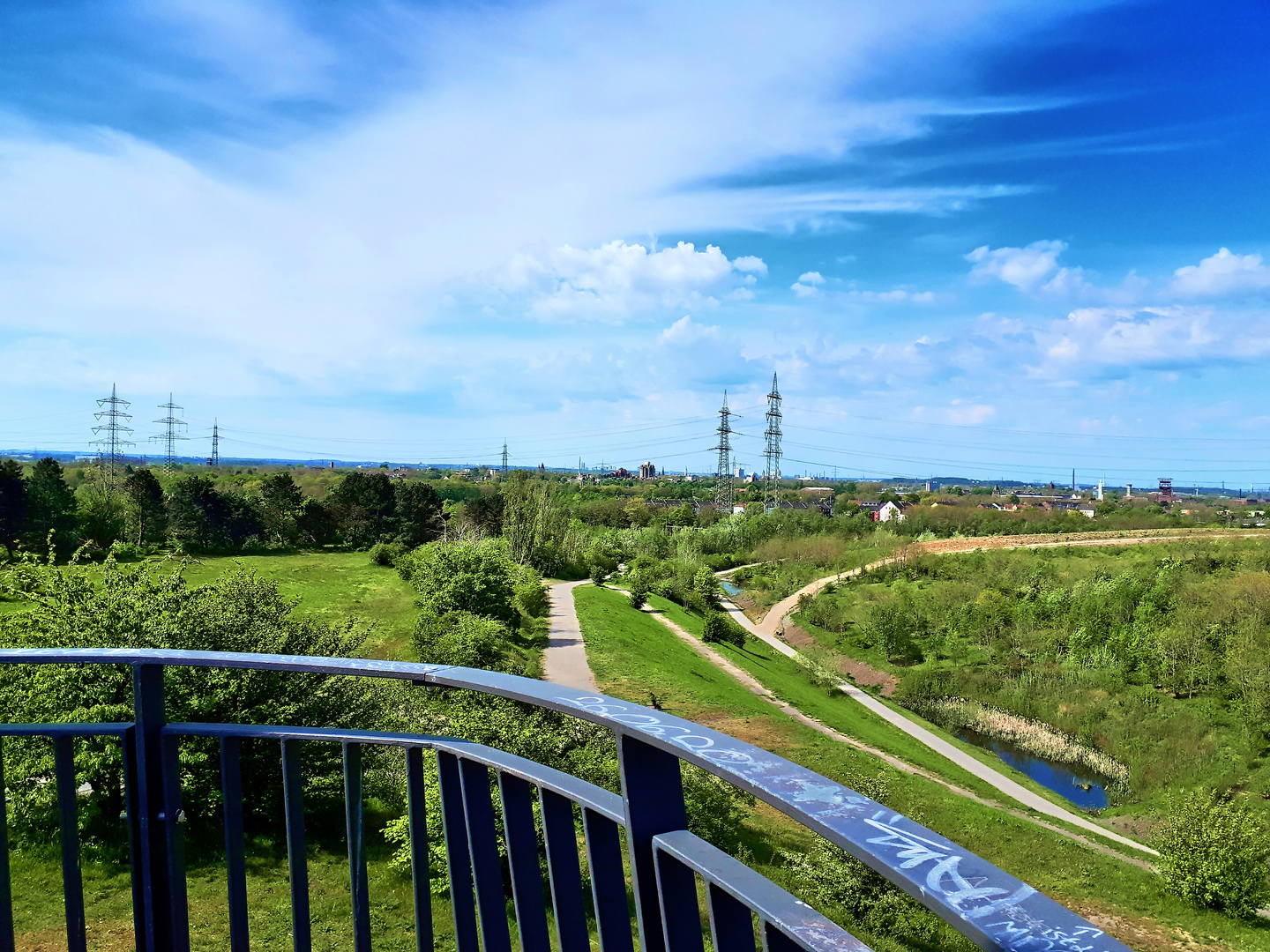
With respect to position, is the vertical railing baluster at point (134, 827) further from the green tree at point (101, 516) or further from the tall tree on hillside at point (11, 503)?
the green tree at point (101, 516)

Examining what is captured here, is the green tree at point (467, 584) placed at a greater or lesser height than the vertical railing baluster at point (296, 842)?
lesser

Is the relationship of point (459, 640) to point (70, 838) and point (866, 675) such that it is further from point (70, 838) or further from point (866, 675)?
Result: point (866, 675)

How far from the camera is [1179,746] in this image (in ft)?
90.2

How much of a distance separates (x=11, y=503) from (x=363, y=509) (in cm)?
2230

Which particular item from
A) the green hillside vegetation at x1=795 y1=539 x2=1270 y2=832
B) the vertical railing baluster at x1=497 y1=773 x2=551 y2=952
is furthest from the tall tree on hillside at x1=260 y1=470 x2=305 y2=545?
the vertical railing baluster at x1=497 y1=773 x2=551 y2=952

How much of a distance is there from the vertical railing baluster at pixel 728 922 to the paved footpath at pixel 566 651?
59.5 feet

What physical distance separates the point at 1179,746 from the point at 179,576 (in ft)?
104

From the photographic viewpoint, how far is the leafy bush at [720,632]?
37.8 m

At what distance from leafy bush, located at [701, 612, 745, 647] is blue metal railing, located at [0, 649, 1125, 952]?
36.6 meters

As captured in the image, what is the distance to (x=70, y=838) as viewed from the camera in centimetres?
205

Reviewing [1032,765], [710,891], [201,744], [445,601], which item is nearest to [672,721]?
[710,891]

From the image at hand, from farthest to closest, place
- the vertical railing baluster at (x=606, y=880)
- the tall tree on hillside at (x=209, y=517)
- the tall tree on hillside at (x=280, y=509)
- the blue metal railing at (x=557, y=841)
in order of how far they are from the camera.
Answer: the tall tree on hillside at (x=280, y=509) < the tall tree on hillside at (x=209, y=517) < the vertical railing baluster at (x=606, y=880) < the blue metal railing at (x=557, y=841)

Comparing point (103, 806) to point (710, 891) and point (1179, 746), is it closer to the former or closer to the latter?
point (710, 891)

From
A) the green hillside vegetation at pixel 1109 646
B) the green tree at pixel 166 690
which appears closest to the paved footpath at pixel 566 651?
the green tree at pixel 166 690
